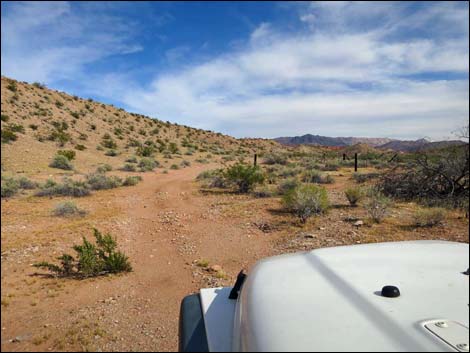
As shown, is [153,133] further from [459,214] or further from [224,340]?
[224,340]

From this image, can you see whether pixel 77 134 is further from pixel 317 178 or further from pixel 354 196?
pixel 354 196

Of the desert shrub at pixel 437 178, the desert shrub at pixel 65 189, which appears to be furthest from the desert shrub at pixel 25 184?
the desert shrub at pixel 437 178

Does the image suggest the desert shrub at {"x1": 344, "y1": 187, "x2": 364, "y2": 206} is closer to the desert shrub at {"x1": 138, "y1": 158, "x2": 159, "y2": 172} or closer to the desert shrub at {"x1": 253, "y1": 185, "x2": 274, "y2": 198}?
the desert shrub at {"x1": 253, "y1": 185, "x2": 274, "y2": 198}

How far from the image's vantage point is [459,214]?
557cm

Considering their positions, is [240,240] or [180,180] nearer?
[240,240]

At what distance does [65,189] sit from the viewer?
943 cm

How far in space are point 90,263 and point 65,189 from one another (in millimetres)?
5943

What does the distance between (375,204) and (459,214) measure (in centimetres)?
236

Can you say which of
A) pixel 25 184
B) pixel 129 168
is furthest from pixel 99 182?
pixel 129 168

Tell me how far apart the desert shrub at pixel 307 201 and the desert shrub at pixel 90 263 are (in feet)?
15.2

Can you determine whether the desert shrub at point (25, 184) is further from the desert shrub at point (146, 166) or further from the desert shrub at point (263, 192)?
the desert shrub at point (146, 166)

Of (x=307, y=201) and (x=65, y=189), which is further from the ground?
(x=65, y=189)

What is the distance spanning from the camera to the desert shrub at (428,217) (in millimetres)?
6354

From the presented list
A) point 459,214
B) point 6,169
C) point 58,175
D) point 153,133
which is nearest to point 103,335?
point 459,214
